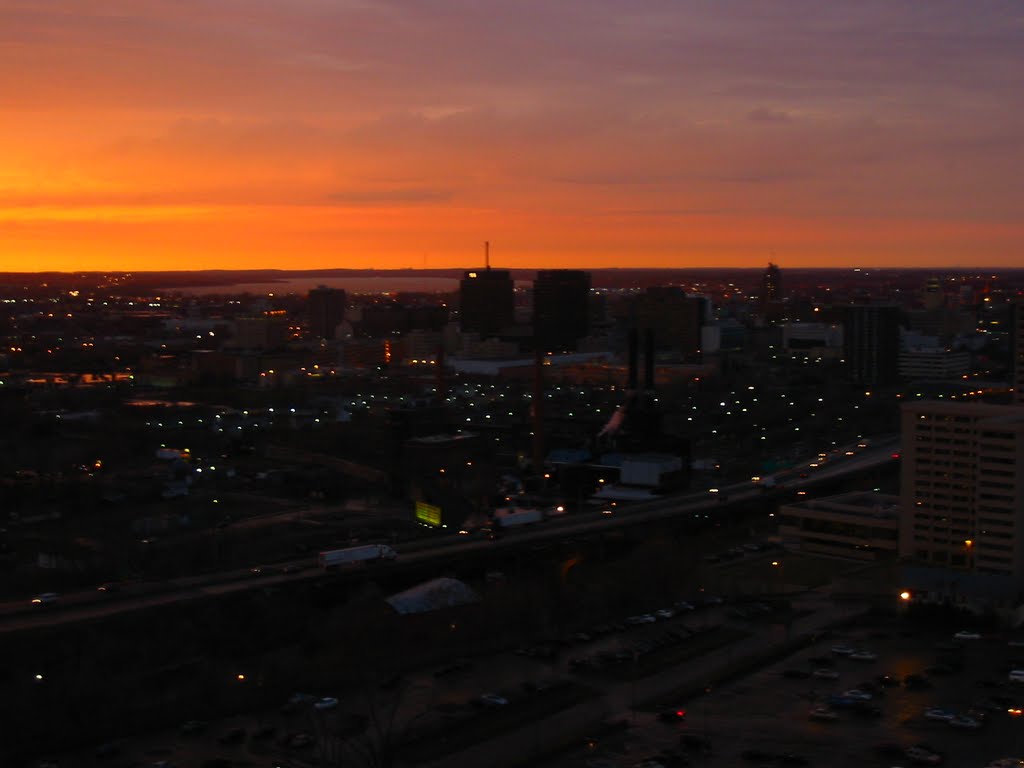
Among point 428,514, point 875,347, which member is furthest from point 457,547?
point 875,347

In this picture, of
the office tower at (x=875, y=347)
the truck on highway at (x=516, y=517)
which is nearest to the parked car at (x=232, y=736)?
the truck on highway at (x=516, y=517)

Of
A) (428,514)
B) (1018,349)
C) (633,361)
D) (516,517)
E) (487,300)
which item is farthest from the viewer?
(487,300)

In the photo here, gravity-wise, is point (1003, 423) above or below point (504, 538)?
above

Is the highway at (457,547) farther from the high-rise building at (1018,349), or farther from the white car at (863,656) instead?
the white car at (863,656)

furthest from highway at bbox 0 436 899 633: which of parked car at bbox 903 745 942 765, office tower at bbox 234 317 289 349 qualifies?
office tower at bbox 234 317 289 349

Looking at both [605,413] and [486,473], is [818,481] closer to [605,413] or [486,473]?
[486,473]

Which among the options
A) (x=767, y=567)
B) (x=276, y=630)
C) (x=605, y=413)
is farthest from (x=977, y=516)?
(x=605, y=413)

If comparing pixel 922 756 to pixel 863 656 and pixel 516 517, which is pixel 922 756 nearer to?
pixel 863 656
